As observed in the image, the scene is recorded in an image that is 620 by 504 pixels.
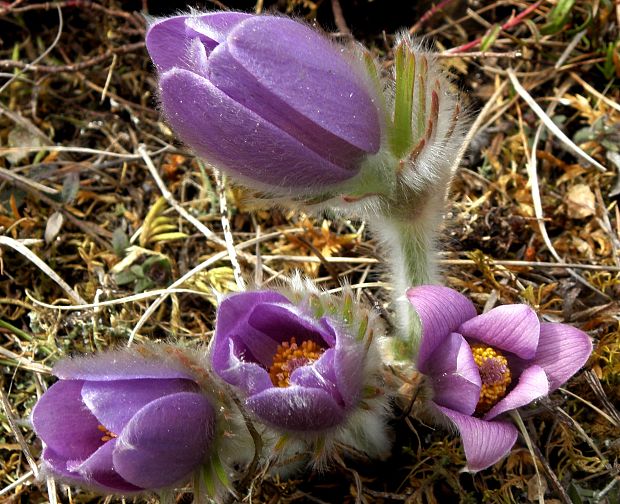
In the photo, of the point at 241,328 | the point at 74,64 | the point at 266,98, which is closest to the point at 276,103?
the point at 266,98

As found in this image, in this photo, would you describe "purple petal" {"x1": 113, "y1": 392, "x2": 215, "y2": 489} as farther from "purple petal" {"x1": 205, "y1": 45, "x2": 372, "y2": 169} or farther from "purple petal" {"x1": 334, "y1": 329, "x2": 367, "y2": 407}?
"purple petal" {"x1": 205, "y1": 45, "x2": 372, "y2": 169}

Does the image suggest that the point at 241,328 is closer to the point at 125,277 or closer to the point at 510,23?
the point at 125,277

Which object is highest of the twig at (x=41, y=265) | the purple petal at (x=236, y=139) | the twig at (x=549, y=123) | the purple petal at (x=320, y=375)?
the purple petal at (x=236, y=139)

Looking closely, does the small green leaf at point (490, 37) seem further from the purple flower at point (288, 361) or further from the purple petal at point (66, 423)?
the purple petal at point (66, 423)

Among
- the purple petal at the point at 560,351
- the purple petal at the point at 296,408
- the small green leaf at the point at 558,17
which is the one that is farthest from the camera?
the small green leaf at the point at 558,17

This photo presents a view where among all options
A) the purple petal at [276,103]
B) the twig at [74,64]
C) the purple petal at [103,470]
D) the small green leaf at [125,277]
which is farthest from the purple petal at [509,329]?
the twig at [74,64]
